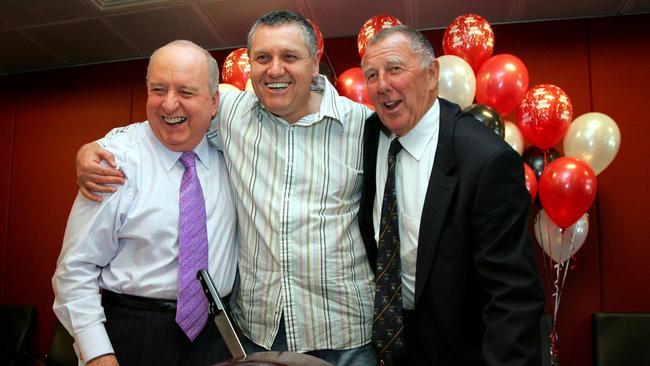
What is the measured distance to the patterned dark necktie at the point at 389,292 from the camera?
4.54 ft

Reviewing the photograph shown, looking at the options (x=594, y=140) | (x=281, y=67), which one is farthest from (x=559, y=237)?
(x=281, y=67)

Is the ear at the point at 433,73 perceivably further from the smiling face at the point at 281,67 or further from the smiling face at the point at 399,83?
the smiling face at the point at 281,67

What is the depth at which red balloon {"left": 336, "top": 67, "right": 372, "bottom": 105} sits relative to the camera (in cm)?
283

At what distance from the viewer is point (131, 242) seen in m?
1.46

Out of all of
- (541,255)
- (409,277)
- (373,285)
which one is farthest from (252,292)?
(541,255)

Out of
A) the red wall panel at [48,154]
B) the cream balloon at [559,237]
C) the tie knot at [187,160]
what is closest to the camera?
the tie knot at [187,160]

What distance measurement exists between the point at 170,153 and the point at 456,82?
5.45ft

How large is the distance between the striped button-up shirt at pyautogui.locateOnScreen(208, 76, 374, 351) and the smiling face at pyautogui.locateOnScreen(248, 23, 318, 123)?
0.08 meters

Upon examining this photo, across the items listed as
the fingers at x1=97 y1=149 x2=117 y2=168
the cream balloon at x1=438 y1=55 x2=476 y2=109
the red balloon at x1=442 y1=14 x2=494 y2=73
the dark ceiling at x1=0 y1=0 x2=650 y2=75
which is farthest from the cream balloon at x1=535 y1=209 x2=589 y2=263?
the fingers at x1=97 y1=149 x2=117 y2=168

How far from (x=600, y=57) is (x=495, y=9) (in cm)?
87

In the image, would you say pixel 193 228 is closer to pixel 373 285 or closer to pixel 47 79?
pixel 373 285

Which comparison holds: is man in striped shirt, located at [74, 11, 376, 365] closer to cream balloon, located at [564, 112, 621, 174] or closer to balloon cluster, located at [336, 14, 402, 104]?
balloon cluster, located at [336, 14, 402, 104]

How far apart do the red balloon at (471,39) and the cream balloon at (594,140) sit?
27.1 inches

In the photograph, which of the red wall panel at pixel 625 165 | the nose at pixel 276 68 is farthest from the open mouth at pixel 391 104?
the red wall panel at pixel 625 165
